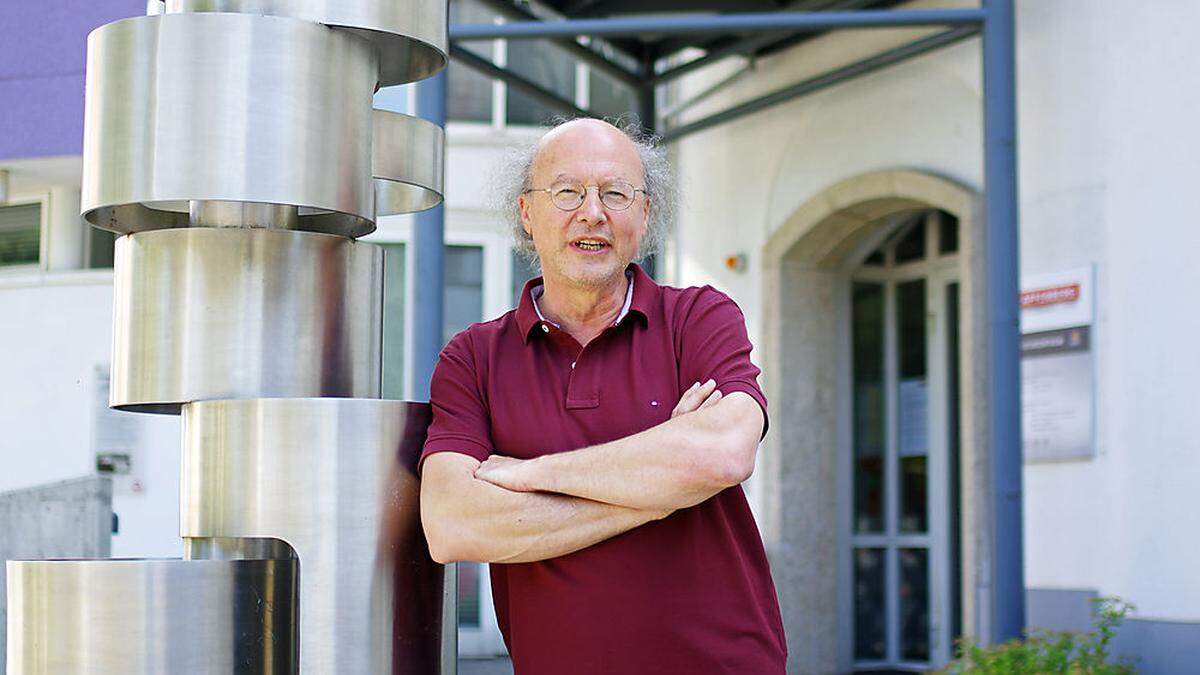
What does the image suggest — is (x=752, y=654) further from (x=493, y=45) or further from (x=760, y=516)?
(x=493, y=45)

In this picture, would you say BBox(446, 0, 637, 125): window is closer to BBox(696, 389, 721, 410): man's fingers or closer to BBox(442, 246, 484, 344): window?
BBox(442, 246, 484, 344): window

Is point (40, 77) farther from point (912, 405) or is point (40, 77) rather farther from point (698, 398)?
point (912, 405)

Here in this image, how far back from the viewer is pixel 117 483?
551 cm

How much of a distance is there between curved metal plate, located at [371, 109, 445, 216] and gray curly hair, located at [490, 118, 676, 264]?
16 centimetres

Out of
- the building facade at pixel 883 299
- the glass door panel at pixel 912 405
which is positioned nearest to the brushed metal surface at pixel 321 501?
the building facade at pixel 883 299

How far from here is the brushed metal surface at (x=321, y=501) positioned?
107 inches

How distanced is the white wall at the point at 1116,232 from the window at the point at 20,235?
3.07 metres

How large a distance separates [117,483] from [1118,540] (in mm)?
4614

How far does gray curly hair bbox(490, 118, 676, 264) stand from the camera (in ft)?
9.98

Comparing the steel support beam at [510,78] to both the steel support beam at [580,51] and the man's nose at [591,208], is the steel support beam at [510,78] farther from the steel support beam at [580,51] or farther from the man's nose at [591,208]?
the man's nose at [591,208]

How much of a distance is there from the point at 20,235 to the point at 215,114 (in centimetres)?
248

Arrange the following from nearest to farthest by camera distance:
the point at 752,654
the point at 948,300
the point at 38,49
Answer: the point at 752,654
the point at 38,49
the point at 948,300

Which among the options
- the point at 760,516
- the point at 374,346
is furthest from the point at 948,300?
the point at 374,346

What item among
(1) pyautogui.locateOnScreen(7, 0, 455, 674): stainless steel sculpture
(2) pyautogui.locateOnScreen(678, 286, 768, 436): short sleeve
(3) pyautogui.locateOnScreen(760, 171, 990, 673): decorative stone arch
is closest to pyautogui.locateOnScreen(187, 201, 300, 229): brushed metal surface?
(1) pyautogui.locateOnScreen(7, 0, 455, 674): stainless steel sculpture
